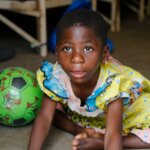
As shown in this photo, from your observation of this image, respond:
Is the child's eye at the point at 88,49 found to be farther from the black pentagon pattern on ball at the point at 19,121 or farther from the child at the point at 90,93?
the black pentagon pattern on ball at the point at 19,121

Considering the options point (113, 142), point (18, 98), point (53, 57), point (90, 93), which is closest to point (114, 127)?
point (113, 142)

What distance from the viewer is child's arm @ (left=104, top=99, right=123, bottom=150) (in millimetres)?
1124

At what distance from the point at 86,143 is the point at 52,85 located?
229 mm

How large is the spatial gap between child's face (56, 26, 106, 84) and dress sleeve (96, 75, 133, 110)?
0.10m

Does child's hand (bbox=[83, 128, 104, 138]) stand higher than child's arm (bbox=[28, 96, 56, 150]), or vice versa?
child's arm (bbox=[28, 96, 56, 150])

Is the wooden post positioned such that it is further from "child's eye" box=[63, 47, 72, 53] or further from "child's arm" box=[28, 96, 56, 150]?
"child's eye" box=[63, 47, 72, 53]

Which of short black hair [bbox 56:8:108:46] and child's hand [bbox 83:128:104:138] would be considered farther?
child's hand [bbox 83:128:104:138]

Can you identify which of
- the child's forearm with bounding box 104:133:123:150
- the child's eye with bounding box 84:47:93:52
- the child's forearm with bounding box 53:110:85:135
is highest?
the child's eye with bounding box 84:47:93:52

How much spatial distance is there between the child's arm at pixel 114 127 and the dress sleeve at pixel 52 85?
175mm

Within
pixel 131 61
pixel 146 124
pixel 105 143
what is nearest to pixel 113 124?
pixel 105 143

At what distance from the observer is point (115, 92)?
1159 mm

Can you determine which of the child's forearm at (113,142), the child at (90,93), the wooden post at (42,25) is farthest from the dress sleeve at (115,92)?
the wooden post at (42,25)

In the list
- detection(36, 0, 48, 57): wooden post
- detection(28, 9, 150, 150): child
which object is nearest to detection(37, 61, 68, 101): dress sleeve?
detection(28, 9, 150, 150): child

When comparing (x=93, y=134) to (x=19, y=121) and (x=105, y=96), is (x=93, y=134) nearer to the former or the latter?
(x=105, y=96)
